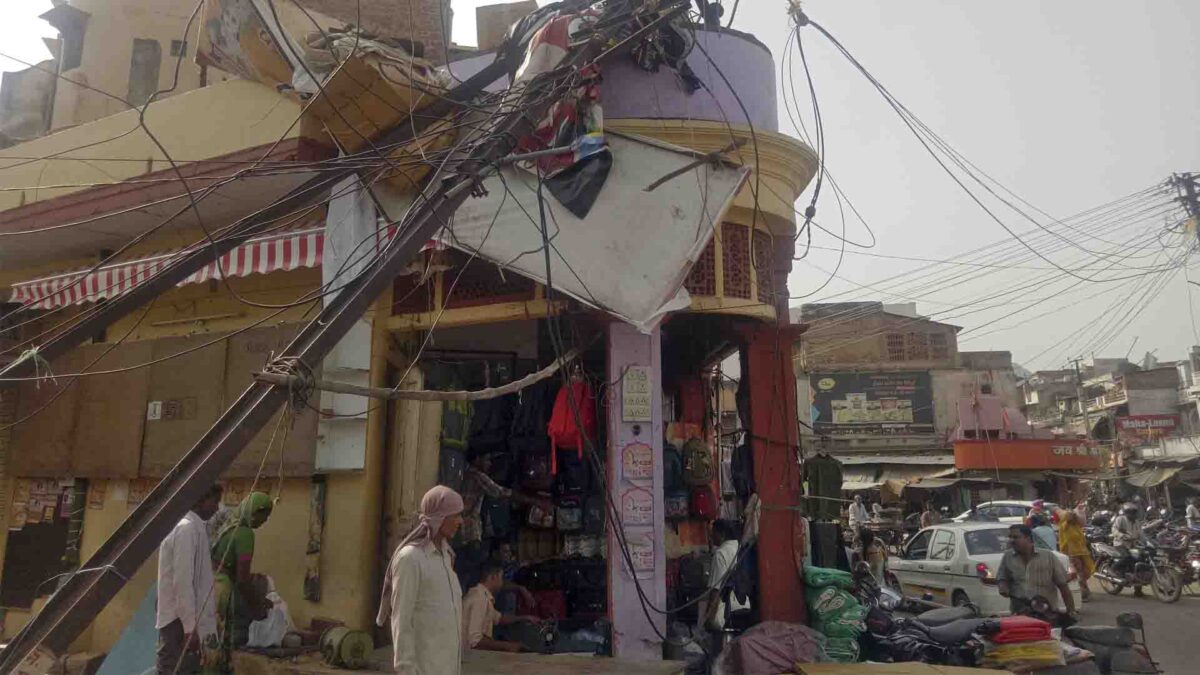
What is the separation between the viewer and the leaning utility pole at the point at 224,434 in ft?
10.3

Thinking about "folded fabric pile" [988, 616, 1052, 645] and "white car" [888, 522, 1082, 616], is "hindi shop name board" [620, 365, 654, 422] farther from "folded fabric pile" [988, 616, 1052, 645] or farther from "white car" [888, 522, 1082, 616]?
"white car" [888, 522, 1082, 616]

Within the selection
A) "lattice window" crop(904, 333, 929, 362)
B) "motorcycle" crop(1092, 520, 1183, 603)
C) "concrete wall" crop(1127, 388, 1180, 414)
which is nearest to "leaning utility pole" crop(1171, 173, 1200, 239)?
"motorcycle" crop(1092, 520, 1183, 603)

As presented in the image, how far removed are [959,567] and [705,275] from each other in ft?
24.8

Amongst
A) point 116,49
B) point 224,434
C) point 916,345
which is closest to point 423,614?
point 224,434

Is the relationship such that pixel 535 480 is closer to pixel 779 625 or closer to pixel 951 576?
pixel 779 625

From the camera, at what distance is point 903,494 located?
31250mm

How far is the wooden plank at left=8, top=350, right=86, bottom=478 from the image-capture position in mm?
9289

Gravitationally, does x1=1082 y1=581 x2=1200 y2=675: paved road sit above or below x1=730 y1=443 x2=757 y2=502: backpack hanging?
below

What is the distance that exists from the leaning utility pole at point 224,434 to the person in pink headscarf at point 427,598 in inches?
42.8

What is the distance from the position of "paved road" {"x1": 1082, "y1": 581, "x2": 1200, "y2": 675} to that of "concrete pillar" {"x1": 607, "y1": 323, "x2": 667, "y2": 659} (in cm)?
604

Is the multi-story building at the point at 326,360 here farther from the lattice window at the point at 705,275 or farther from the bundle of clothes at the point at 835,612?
the bundle of clothes at the point at 835,612

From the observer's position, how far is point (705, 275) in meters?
7.85

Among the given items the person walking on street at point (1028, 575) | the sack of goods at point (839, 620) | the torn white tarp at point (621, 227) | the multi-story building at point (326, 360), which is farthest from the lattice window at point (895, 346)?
the torn white tarp at point (621, 227)

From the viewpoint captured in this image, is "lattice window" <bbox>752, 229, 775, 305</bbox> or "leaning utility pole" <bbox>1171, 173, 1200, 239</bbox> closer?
"lattice window" <bbox>752, 229, 775, 305</bbox>
